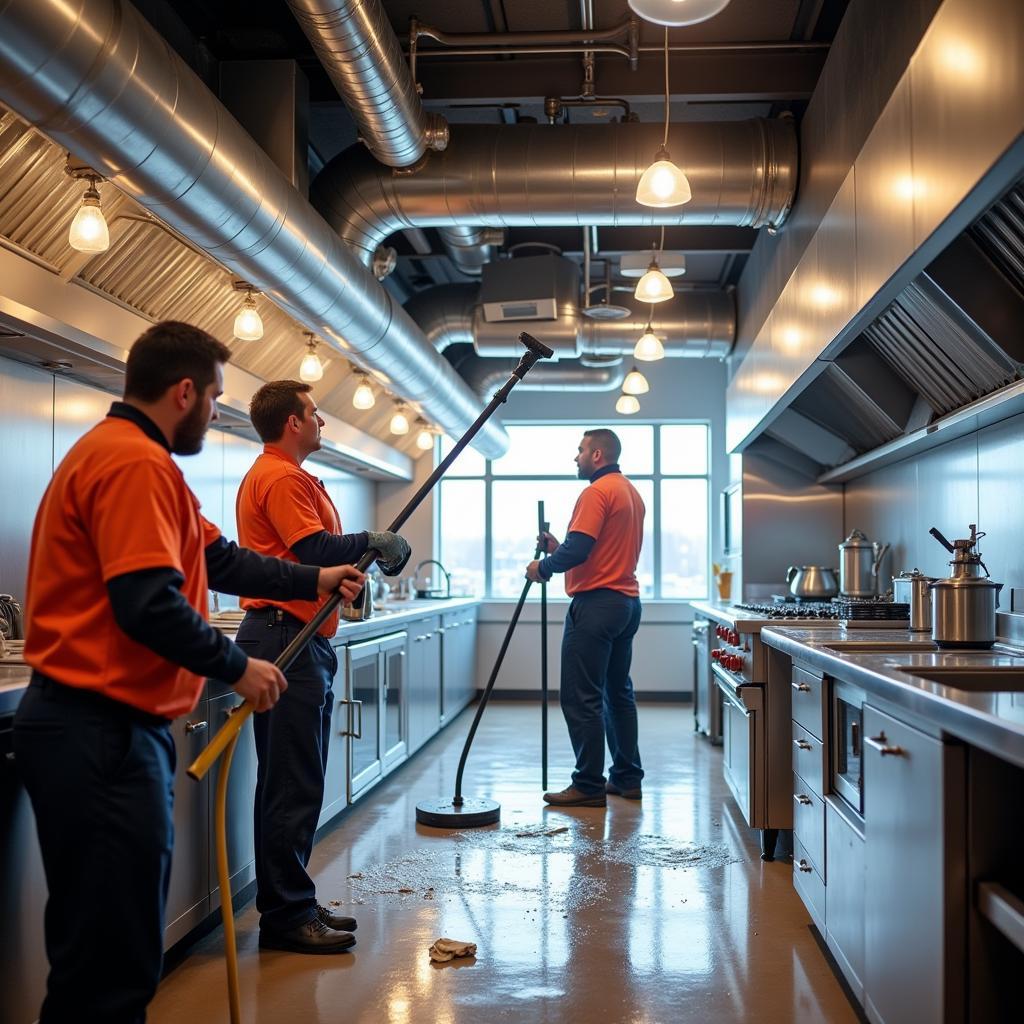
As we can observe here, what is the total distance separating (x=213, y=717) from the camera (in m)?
3.31

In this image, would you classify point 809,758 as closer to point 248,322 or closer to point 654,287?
point 654,287

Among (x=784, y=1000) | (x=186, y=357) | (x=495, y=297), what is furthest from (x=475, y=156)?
(x=784, y=1000)

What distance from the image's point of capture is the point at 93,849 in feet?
5.94

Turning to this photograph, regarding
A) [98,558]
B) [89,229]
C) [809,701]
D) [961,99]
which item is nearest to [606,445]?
[809,701]

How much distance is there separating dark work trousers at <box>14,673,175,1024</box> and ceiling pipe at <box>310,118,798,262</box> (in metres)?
3.50

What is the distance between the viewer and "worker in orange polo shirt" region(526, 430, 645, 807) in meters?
5.29

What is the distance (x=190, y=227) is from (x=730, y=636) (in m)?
3.06

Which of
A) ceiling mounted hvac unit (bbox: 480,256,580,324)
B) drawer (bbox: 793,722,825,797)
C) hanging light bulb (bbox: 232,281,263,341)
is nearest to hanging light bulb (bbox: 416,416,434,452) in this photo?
ceiling mounted hvac unit (bbox: 480,256,580,324)

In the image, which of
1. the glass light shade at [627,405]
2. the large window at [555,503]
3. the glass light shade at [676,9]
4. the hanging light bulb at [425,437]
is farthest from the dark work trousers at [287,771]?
the large window at [555,503]

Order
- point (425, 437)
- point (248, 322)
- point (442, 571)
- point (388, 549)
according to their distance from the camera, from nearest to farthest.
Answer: point (388, 549)
point (248, 322)
point (425, 437)
point (442, 571)

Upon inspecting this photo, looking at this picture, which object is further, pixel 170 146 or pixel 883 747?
pixel 170 146

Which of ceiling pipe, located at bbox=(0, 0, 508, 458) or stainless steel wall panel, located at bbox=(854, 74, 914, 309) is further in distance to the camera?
stainless steel wall panel, located at bbox=(854, 74, 914, 309)

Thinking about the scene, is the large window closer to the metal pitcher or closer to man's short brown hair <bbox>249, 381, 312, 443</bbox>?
the metal pitcher

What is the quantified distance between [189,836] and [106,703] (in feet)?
4.71
